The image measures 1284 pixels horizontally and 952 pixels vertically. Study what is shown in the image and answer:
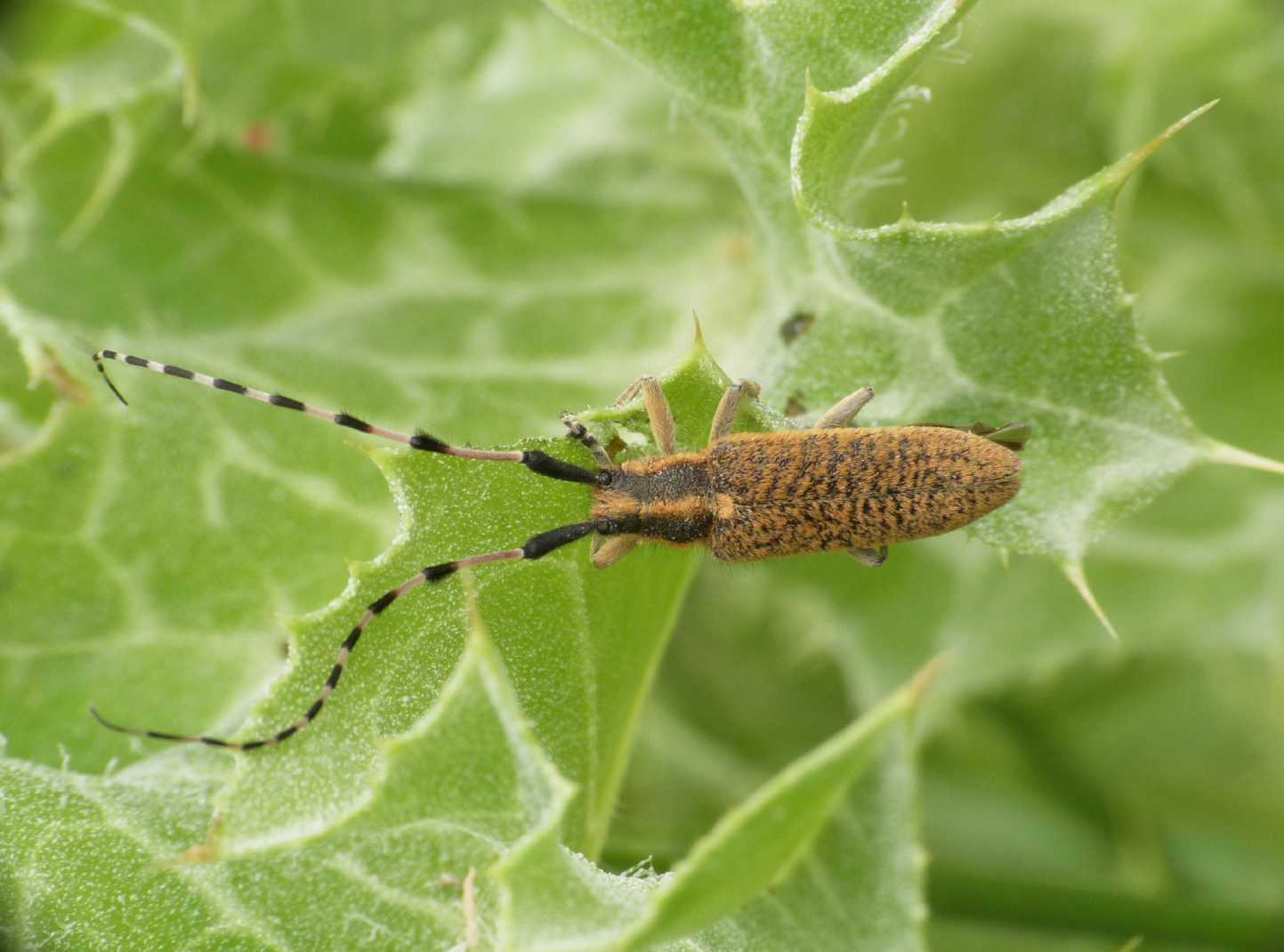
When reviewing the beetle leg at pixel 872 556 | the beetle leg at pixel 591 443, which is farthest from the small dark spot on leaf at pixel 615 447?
the beetle leg at pixel 872 556

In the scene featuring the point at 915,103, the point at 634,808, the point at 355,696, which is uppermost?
the point at 915,103

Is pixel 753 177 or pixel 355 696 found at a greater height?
pixel 753 177

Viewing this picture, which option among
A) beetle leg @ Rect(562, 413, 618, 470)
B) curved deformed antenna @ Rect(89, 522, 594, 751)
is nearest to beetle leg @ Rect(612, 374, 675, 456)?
beetle leg @ Rect(562, 413, 618, 470)

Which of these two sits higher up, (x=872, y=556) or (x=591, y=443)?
(x=591, y=443)

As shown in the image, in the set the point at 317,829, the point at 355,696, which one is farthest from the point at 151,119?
the point at 317,829

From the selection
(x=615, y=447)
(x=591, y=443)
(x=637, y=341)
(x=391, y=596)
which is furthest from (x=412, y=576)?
(x=637, y=341)

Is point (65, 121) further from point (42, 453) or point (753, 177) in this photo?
point (753, 177)

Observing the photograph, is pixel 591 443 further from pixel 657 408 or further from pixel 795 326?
pixel 795 326
